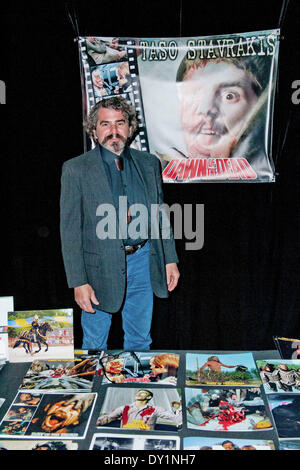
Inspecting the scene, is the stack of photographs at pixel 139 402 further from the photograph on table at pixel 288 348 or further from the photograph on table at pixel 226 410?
the photograph on table at pixel 288 348

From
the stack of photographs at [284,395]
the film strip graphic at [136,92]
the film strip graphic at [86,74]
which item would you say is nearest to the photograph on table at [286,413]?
the stack of photographs at [284,395]

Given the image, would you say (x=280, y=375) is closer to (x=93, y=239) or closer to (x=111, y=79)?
(x=93, y=239)

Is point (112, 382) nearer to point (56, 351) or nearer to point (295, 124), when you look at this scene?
point (56, 351)

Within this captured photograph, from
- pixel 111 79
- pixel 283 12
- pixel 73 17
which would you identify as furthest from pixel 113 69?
pixel 283 12

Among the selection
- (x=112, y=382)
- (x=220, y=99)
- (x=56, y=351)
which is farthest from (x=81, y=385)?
(x=220, y=99)

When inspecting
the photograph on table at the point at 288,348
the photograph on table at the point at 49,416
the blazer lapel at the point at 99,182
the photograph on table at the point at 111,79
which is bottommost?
the photograph on table at the point at 49,416

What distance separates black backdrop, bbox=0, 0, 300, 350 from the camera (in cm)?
247

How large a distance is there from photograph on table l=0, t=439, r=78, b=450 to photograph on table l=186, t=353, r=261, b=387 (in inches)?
18.5

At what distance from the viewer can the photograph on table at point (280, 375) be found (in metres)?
1.46

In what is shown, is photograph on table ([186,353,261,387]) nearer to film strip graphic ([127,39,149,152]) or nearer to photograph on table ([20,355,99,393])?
photograph on table ([20,355,99,393])

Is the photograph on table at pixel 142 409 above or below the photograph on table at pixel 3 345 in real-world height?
below

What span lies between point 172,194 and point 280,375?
148 cm

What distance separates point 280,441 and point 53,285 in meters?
1.92

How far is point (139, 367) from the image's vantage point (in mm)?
1609
